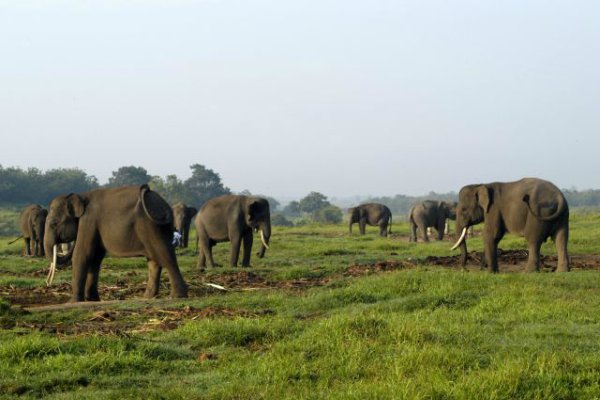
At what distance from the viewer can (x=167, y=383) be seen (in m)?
7.84

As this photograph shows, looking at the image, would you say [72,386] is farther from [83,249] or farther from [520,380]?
[83,249]

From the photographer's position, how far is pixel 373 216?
43.8m

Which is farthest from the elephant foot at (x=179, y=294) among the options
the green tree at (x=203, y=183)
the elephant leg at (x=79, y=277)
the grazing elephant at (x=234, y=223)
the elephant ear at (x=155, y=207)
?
the green tree at (x=203, y=183)

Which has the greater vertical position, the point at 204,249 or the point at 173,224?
the point at 173,224

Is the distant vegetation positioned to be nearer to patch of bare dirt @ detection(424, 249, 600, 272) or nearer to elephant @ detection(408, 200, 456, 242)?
elephant @ detection(408, 200, 456, 242)

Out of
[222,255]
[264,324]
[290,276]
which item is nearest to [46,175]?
[222,255]

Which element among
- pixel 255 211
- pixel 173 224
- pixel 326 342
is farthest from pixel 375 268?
pixel 326 342

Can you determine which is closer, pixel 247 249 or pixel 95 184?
pixel 247 249

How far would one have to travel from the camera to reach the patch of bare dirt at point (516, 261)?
1867cm

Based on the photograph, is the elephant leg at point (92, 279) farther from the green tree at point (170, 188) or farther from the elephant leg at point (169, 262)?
the green tree at point (170, 188)

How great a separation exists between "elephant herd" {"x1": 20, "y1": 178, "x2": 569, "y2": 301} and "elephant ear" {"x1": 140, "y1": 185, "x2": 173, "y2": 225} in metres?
0.02

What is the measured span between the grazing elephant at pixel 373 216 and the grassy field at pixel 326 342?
2819 cm

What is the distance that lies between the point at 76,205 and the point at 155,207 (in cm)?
143

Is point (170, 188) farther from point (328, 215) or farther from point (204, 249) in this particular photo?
point (204, 249)
